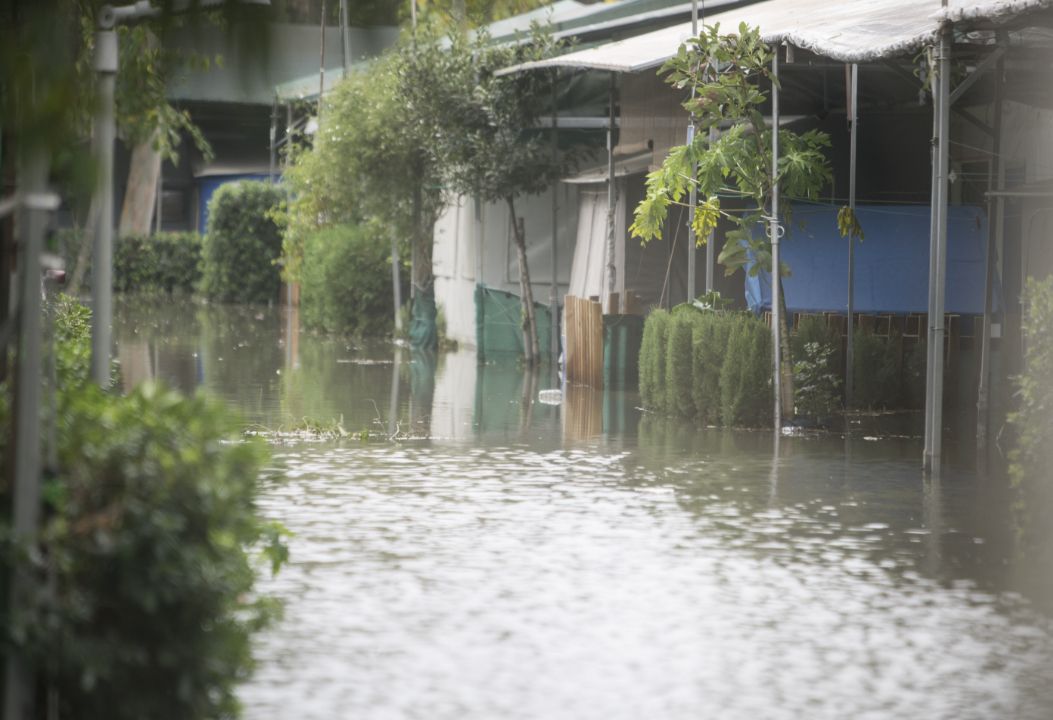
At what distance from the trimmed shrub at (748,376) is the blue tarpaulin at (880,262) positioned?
5.81 ft

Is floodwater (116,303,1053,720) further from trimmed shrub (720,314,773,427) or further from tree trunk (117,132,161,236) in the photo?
tree trunk (117,132,161,236)

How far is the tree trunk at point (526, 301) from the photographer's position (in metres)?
23.9

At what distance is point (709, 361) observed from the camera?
16.4 meters

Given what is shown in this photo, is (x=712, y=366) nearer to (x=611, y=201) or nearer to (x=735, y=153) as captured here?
(x=735, y=153)

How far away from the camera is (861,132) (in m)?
20.6

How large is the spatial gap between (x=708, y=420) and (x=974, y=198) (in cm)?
524

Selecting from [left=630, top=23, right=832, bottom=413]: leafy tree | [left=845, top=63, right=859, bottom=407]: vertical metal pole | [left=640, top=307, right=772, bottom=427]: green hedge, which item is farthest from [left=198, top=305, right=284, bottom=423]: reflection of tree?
[left=845, top=63, right=859, bottom=407]: vertical metal pole

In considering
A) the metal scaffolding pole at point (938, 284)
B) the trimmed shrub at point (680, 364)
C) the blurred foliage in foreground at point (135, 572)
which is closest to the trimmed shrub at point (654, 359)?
the trimmed shrub at point (680, 364)

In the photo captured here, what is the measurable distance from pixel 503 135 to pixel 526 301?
2308mm

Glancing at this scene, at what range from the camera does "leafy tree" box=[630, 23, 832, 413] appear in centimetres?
1603

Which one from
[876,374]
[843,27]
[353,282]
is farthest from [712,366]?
[353,282]

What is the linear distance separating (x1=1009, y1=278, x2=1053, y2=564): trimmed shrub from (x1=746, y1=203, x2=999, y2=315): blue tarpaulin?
746cm

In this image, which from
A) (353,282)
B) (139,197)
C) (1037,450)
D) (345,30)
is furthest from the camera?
(139,197)

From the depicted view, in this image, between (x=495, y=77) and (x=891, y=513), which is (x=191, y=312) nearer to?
(x=495, y=77)
